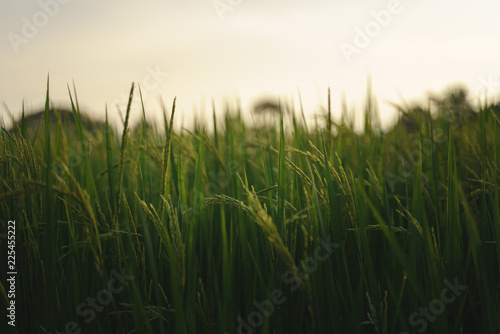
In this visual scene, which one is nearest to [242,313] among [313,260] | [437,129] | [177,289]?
[313,260]

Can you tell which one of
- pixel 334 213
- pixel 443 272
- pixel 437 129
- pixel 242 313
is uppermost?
pixel 437 129

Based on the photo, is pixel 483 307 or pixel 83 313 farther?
pixel 83 313

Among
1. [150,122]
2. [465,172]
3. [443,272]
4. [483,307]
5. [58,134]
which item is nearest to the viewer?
[483,307]

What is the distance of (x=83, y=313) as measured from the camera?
1243 mm

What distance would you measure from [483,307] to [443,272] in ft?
0.50

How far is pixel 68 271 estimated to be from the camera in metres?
1.35

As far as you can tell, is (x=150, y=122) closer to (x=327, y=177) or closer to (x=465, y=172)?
(x=327, y=177)

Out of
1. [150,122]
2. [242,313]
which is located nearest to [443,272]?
[242,313]

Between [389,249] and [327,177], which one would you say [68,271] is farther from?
[389,249]

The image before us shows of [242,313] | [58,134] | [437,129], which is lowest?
[242,313]

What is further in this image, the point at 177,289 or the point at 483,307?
the point at 483,307

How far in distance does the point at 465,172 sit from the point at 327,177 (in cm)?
139

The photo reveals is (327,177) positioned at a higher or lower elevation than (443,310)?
higher

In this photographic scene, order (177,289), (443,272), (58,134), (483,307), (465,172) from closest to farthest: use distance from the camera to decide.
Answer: (177,289), (483,307), (443,272), (58,134), (465,172)
